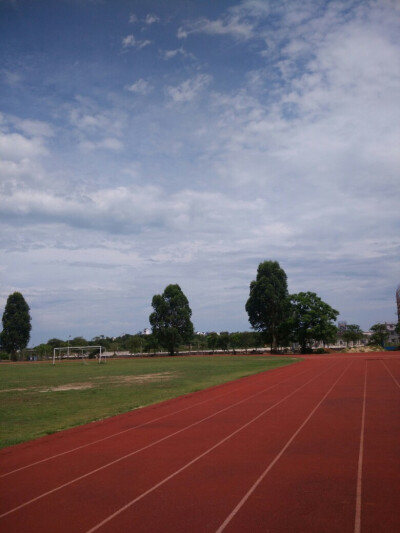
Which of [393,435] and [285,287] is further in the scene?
[285,287]

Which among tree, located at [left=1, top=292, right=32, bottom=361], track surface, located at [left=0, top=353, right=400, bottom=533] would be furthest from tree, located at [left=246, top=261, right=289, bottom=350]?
track surface, located at [left=0, top=353, right=400, bottom=533]

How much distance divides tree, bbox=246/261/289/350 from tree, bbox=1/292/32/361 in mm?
40030

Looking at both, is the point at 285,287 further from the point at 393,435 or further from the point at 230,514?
the point at 230,514

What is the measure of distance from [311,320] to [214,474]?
52.5 meters

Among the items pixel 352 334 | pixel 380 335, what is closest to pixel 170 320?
pixel 380 335

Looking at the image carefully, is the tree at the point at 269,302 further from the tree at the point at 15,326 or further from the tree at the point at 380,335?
the tree at the point at 15,326

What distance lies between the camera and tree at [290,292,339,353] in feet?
183

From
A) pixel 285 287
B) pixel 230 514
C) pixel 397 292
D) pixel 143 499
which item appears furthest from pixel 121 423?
pixel 397 292

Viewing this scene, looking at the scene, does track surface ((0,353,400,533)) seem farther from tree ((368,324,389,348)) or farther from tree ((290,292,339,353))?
tree ((368,324,389,348))

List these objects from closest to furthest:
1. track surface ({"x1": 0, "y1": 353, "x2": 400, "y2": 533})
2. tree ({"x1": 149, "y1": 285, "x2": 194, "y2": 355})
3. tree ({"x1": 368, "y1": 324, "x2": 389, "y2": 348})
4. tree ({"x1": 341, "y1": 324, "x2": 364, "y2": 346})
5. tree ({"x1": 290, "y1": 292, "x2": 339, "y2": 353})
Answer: track surface ({"x1": 0, "y1": 353, "x2": 400, "y2": 533}) → tree ({"x1": 290, "y1": 292, "x2": 339, "y2": 353}) → tree ({"x1": 149, "y1": 285, "x2": 194, "y2": 355}) → tree ({"x1": 368, "y1": 324, "x2": 389, "y2": 348}) → tree ({"x1": 341, "y1": 324, "x2": 364, "y2": 346})

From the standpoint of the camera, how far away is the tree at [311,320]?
55688 millimetres

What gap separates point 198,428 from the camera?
10070mm

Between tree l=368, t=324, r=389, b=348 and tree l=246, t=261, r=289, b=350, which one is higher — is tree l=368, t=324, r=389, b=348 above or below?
below

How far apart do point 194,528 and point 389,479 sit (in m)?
2.94
